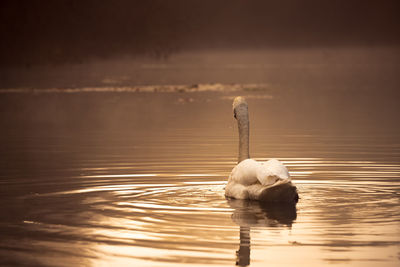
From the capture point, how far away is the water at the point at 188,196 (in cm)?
1084

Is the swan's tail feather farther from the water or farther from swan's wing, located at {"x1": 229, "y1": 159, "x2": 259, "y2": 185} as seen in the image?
swan's wing, located at {"x1": 229, "y1": 159, "x2": 259, "y2": 185}

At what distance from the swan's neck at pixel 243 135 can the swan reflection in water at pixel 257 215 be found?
106 centimetres

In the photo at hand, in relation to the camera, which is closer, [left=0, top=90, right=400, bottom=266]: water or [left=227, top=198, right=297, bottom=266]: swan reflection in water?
[left=0, top=90, right=400, bottom=266]: water

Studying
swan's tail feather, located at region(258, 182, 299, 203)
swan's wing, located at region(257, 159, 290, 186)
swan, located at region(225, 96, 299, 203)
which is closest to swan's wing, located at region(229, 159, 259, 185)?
swan, located at region(225, 96, 299, 203)

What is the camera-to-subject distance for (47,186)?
51.2 ft

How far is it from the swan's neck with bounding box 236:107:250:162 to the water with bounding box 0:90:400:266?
2.16ft

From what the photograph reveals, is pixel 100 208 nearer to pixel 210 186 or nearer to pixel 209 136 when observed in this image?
pixel 210 186

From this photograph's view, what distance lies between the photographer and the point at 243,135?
15.1m

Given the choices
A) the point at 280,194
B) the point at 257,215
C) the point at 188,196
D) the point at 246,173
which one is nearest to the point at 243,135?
the point at 188,196

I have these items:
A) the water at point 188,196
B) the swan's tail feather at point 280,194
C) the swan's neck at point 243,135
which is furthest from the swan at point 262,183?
the swan's neck at point 243,135

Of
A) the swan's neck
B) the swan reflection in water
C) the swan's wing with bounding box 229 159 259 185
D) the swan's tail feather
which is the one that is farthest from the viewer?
the swan's neck

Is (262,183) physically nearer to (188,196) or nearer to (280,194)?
(280,194)

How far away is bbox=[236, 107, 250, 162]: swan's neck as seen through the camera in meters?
14.9

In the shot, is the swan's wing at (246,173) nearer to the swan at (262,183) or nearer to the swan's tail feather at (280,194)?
the swan at (262,183)
